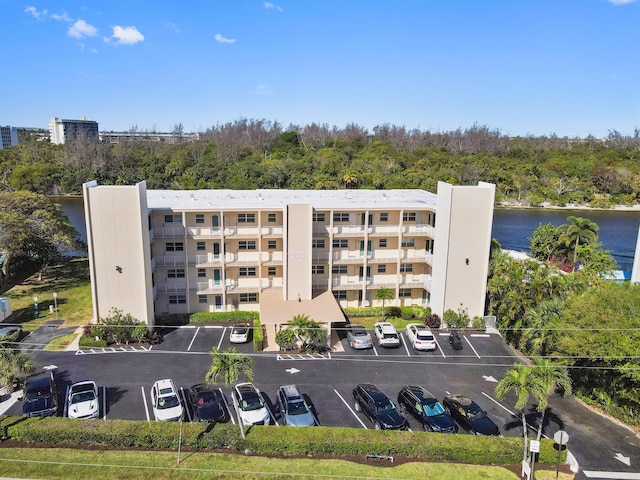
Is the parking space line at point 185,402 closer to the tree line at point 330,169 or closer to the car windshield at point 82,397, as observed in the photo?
the car windshield at point 82,397

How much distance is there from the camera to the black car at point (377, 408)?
74.5ft

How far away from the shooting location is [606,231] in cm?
8600

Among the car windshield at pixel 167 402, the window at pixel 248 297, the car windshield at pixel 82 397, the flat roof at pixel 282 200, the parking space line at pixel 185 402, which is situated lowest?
the parking space line at pixel 185 402

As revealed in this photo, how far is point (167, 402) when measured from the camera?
2416 centimetres

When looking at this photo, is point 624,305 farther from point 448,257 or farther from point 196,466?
point 196,466

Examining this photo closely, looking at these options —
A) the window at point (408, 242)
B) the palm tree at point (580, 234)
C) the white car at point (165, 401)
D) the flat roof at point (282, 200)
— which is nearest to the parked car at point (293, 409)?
the white car at point (165, 401)

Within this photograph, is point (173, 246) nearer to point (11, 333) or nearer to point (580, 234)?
point (11, 333)

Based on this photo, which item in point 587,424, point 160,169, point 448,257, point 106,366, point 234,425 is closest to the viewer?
point 234,425

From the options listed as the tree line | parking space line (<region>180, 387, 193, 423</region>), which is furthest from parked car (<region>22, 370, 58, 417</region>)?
the tree line

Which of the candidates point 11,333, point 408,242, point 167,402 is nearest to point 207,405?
point 167,402

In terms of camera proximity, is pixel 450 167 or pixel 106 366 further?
pixel 450 167

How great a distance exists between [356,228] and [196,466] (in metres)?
23.1

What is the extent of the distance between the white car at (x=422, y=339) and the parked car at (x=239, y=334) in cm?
1166

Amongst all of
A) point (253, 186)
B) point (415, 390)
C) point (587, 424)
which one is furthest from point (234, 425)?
point (253, 186)
